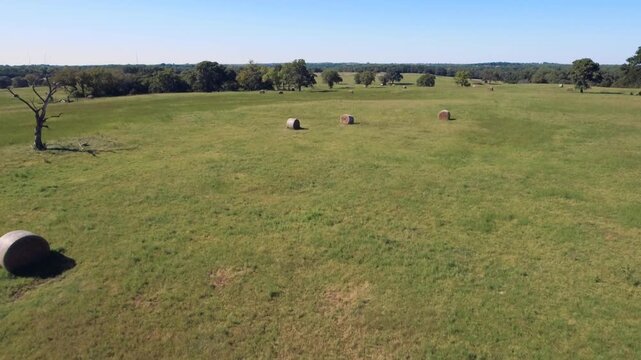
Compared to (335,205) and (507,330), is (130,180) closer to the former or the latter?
(335,205)

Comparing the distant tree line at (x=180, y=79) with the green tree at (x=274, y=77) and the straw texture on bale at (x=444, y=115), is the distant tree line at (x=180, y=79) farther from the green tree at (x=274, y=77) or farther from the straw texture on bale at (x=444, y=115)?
the straw texture on bale at (x=444, y=115)

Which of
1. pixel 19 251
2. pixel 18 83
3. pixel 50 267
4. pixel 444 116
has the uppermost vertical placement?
pixel 18 83

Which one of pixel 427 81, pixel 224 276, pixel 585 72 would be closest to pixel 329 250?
pixel 224 276

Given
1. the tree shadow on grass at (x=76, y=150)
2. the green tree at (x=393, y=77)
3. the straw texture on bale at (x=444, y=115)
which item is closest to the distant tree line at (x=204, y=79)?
the green tree at (x=393, y=77)

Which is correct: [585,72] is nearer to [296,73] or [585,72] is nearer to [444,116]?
[444,116]

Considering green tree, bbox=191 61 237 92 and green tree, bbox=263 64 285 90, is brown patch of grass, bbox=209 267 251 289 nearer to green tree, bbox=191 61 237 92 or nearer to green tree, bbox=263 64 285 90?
green tree, bbox=263 64 285 90
